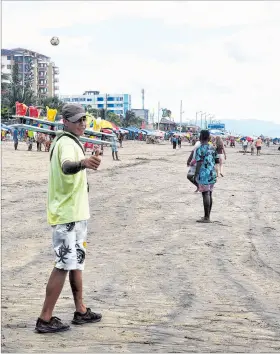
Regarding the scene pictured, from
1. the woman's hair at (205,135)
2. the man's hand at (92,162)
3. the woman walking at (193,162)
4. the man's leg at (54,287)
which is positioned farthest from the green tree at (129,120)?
the man's hand at (92,162)

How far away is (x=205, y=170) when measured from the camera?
11227 mm

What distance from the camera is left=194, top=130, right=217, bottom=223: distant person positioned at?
1119cm

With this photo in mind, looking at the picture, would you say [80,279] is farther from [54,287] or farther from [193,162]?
[193,162]

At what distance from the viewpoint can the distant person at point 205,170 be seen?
11188 mm

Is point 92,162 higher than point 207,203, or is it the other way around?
point 92,162

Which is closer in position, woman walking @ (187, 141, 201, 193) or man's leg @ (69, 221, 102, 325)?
man's leg @ (69, 221, 102, 325)

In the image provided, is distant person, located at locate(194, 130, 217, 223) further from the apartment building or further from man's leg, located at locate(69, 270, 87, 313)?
the apartment building

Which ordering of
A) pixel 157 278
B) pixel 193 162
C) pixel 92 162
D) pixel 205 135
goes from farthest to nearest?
pixel 193 162
pixel 205 135
pixel 157 278
pixel 92 162

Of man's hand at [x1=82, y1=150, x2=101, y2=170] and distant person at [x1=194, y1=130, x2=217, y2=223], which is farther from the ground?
man's hand at [x1=82, y1=150, x2=101, y2=170]

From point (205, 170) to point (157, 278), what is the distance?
4.41 meters

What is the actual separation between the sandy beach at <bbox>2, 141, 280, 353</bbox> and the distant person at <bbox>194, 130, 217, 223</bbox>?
49cm

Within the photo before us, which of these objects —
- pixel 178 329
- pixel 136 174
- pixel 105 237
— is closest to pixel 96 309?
pixel 178 329

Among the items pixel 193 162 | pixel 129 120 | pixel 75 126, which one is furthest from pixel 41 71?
pixel 75 126

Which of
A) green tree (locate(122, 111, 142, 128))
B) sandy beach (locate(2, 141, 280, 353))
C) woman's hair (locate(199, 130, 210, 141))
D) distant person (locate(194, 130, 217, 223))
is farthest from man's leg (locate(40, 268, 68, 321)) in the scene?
green tree (locate(122, 111, 142, 128))
